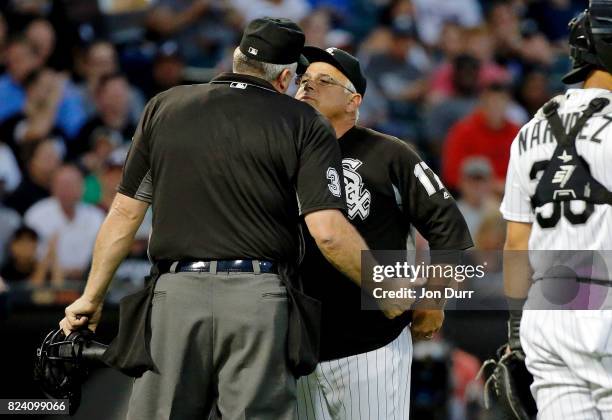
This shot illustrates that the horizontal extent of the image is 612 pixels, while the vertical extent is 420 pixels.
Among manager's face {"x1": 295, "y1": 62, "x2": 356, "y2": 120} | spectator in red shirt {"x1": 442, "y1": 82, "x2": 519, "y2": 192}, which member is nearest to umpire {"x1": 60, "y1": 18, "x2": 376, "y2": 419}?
manager's face {"x1": 295, "y1": 62, "x2": 356, "y2": 120}

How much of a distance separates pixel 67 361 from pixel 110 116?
545cm

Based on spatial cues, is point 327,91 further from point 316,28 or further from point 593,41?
point 316,28

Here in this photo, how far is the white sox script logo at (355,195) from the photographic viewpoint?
4598 millimetres

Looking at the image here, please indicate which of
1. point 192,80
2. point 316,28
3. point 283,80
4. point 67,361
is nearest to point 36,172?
point 192,80

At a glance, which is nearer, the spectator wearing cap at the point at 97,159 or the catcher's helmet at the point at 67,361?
the catcher's helmet at the point at 67,361

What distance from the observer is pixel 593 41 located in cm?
387

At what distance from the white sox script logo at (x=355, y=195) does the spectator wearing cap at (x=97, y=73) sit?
5188mm

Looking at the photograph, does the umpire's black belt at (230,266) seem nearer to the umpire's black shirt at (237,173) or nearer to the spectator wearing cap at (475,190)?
the umpire's black shirt at (237,173)

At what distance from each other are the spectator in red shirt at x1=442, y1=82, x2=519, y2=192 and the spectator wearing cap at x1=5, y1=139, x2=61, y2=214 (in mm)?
3367

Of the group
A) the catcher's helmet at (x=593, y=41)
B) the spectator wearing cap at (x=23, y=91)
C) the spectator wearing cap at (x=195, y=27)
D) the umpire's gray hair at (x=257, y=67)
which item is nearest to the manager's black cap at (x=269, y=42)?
the umpire's gray hair at (x=257, y=67)

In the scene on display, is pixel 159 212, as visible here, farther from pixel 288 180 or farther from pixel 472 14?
pixel 472 14

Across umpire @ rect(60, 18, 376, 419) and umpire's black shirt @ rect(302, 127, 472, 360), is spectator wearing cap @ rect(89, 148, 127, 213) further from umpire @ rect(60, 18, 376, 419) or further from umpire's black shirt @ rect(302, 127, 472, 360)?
umpire @ rect(60, 18, 376, 419)

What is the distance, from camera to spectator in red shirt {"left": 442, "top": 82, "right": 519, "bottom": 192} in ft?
30.8

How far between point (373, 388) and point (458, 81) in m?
5.84
